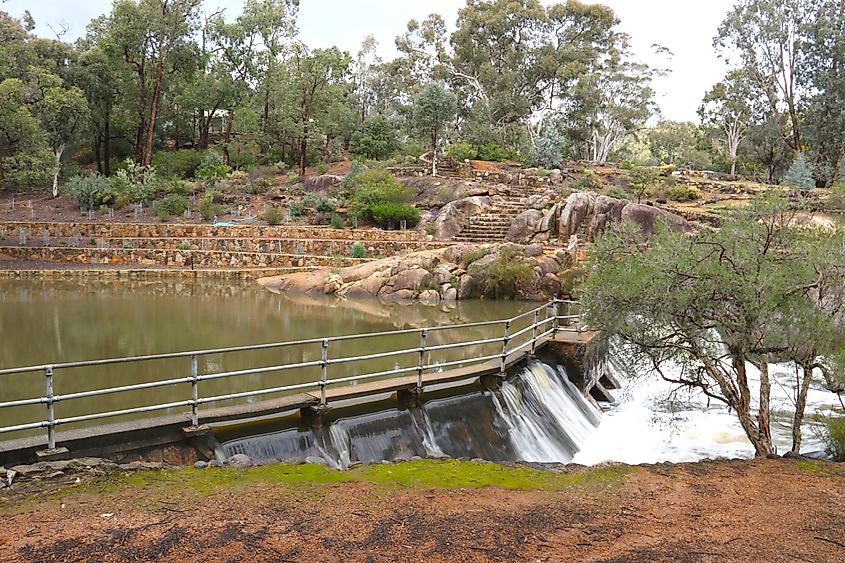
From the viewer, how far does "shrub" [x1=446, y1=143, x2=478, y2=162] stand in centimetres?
4000

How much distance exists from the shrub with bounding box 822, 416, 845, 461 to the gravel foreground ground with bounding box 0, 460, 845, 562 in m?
2.15

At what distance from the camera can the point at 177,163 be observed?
37812 mm

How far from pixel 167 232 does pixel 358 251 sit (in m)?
8.26

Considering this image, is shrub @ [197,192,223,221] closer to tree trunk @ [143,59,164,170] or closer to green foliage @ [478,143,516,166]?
tree trunk @ [143,59,164,170]

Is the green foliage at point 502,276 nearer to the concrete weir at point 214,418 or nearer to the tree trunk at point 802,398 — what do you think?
the concrete weir at point 214,418

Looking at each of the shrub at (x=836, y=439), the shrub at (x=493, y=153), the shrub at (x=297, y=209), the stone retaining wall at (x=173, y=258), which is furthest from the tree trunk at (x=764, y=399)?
the shrub at (x=493, y=153)

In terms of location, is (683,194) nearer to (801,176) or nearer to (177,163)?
(801,176)

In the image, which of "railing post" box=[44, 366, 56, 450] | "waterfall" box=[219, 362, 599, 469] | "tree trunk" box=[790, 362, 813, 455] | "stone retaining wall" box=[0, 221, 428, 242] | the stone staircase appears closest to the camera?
"railing post" box=[44, 366, 56, 450]

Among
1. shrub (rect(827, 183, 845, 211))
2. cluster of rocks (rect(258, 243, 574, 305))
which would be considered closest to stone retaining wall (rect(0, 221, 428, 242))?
cluster of rocks (rect(258, 243, 574, 305))

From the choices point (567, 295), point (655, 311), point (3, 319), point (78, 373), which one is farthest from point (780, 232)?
point (3, 319)

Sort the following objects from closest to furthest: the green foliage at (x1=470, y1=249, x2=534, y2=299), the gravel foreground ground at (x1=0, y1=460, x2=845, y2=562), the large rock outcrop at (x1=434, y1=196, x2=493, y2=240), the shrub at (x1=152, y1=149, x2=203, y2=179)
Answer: the gravel foreground ground at (x1=0, y1=460, x2=845, y2=562) → the green foliage at (x1=470, y1=249, x2=534, y2=299) → the large rock outcrop at (x1=434, y1=196, x2=493, y2=240) → the shrub at (x1=152, y1=149, x2=203, y2=179)

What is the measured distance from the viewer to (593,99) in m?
47.1

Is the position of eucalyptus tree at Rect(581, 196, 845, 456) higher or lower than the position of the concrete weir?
higher

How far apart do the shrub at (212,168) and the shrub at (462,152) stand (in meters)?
12.9
